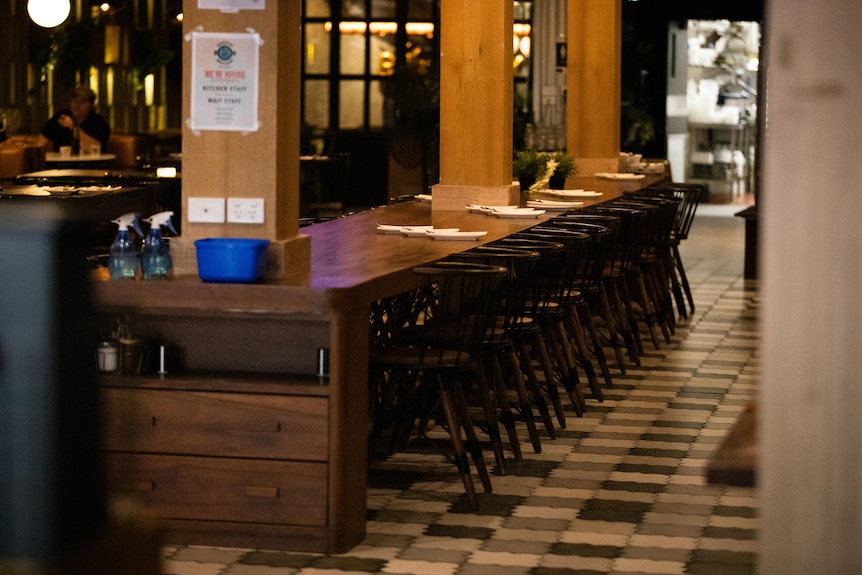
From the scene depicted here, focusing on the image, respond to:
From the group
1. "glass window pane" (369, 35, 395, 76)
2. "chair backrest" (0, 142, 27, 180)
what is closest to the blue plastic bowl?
"chair backrest" (0, 142, 27, 180)

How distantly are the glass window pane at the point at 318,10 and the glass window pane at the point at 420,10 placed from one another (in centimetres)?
99

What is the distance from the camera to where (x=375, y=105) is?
17719 mm

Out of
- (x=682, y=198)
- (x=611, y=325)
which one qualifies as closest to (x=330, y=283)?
(x=611, y=325)

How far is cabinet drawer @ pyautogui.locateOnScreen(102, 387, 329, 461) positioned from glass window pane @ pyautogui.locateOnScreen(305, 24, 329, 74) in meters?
13.6

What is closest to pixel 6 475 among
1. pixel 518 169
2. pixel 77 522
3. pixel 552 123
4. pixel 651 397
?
pixel 77 522

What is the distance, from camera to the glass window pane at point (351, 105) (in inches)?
699

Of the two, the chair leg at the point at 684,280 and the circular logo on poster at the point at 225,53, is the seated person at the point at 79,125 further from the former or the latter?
the circular logo on poster at the point at 225,53

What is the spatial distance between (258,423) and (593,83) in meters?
8.29

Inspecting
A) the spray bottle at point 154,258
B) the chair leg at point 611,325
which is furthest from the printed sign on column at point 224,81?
the chair leg at point 611,325

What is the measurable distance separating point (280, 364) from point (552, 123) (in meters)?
10.7

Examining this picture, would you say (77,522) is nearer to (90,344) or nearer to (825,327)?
(90,344)

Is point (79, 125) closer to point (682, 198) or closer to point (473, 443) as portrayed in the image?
point (682, 198)

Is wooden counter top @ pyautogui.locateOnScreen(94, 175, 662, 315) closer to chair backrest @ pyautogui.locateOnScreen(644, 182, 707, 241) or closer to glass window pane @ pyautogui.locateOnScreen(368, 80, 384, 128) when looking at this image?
chair backrest @ pyautogui.locateOnScreen(644, 182, 707, 241)

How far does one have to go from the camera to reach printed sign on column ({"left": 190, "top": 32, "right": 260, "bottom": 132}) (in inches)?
190
